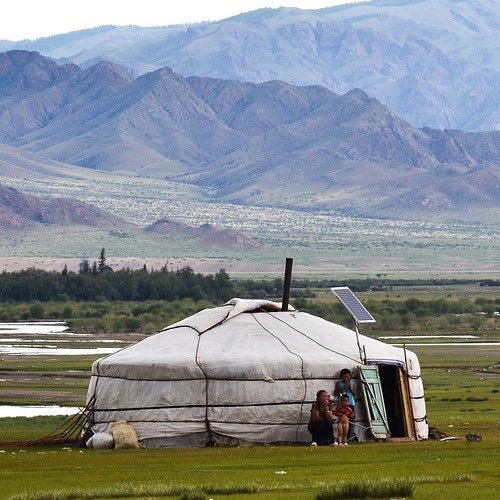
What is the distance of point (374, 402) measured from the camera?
27422 mm

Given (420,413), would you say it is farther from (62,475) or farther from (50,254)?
(50,254)

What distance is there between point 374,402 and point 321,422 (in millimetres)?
1471

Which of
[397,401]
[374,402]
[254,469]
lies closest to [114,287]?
[397,401]

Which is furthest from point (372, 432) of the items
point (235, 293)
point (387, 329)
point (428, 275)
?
point (428, 275)

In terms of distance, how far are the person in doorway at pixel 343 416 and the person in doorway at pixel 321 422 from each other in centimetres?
14

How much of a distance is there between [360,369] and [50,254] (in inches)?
6252

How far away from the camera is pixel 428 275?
17500 centimetres

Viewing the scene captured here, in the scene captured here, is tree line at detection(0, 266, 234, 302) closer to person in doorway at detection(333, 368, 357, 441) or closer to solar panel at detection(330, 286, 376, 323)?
solar panel at detection(330, 286, 376, 323)

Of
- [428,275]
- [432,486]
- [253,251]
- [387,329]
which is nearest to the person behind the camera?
[432,486]

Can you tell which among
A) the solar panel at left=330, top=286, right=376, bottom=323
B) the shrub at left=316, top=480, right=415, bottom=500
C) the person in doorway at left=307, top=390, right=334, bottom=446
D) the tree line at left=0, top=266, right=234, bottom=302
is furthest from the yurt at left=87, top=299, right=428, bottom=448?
the tree line at left=0, top=266, right=234, bottom=302

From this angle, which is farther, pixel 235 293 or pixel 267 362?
pixel 235 293

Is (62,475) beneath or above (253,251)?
beneath

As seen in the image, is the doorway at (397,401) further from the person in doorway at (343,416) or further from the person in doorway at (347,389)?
the person in doorway at (343,416)

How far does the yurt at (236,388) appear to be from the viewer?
2709 centimetres
